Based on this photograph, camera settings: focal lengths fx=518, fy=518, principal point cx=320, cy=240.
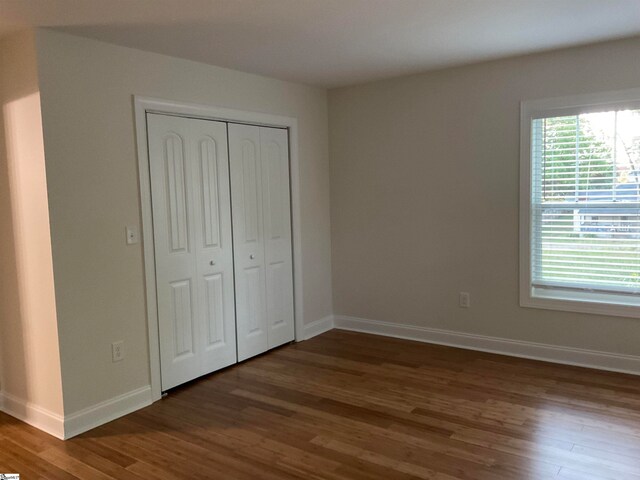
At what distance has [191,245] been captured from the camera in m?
3.74

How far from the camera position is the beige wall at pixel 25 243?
2.94 meters

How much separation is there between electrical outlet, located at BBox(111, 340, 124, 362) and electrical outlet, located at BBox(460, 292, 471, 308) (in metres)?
2.71

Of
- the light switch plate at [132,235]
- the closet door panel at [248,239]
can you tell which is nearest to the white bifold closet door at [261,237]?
the closet door panel at [248,239]

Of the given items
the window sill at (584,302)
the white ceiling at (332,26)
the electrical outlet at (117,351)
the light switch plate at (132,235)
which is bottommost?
the electrical outlet at (117,351)

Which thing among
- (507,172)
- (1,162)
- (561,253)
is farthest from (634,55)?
(1,162)

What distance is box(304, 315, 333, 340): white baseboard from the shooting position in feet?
16.0

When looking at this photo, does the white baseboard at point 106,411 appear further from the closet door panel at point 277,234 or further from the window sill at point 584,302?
the window sill at point 584,302

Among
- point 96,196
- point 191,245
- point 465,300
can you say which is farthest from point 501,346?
point 96,196

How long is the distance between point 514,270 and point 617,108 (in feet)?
4.50

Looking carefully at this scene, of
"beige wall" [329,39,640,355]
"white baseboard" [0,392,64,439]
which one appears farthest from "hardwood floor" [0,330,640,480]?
"beige wall" [329,39,640,355]

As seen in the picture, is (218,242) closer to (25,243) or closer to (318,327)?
(25,243)

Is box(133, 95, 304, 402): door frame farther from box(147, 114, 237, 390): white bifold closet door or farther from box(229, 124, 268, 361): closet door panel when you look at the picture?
box(229, 124, 268, 361): closet door panel

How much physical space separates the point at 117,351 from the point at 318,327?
2.15 m

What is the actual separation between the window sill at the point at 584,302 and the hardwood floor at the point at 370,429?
44 centimetres
